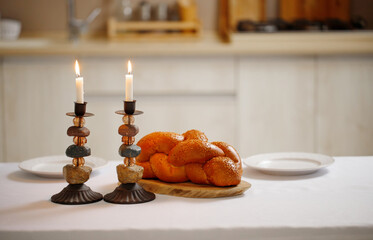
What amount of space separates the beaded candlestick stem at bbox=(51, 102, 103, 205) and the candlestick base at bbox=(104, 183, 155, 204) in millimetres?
28

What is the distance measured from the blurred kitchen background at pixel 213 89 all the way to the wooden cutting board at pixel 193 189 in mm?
1531

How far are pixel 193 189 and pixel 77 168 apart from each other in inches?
8.6

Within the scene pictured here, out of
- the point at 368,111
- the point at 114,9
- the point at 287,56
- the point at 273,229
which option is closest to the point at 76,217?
the point at 273,229

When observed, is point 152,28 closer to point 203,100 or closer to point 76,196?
point 203,100

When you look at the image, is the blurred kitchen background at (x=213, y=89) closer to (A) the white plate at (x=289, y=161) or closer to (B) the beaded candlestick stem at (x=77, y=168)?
(A) the white plate at (x=289, y=161)

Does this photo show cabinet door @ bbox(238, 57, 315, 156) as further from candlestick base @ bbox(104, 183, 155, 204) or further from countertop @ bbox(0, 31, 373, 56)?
candlestick base @ bbox(104, 183, 155, 204)

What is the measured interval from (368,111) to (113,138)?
4.39 feet

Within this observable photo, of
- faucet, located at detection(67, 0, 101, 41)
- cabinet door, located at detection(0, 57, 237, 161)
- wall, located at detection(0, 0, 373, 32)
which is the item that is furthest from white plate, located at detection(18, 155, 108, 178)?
wall, located at detection(0, 0, 373, 32)

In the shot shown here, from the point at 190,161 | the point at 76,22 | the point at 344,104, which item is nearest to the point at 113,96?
the point at 76,22

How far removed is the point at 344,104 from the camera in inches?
99.2

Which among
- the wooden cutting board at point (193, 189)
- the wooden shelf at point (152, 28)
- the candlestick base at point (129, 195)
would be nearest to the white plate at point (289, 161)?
the wooden cutting board at point (193, 189)

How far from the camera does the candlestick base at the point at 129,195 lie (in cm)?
87

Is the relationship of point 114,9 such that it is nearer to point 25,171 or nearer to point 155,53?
point 155,53

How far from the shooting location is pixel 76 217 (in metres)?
0.79
